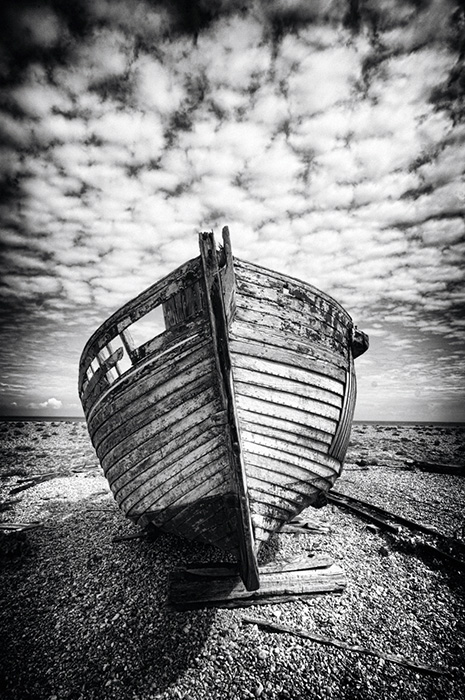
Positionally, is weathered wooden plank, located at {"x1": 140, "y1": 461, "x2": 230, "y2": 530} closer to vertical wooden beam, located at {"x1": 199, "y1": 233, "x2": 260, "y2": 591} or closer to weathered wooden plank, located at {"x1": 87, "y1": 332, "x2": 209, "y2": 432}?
vertical wooden beam, located at {"x1": 199, "y1": 233, "x2": 260, "y2": 591}

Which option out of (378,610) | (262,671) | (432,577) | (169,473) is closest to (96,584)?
(169,473)

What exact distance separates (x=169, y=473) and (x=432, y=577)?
13.9ft

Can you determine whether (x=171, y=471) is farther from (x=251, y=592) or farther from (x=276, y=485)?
(x=251, y=592)

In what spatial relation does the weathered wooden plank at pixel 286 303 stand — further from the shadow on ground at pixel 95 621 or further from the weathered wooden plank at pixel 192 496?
the shadow on ground at pixel 95 621

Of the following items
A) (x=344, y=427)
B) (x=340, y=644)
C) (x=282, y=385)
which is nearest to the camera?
(x=340, y=644)

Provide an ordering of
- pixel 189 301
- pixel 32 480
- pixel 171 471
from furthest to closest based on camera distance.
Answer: pixel 32 480, pixel 189 301, pixel 171 471

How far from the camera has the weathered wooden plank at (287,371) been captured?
11.9ft

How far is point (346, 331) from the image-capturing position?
5.21 meters

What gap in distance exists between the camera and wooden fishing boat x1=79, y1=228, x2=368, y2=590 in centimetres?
347

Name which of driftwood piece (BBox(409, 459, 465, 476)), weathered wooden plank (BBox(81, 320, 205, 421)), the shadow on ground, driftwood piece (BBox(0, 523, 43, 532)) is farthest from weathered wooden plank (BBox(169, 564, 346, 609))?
driftwood piece (BBox(409, 459, 465, 476))

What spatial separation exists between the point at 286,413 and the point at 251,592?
241 centimetres

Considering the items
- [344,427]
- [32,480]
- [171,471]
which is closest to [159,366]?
[171,471]

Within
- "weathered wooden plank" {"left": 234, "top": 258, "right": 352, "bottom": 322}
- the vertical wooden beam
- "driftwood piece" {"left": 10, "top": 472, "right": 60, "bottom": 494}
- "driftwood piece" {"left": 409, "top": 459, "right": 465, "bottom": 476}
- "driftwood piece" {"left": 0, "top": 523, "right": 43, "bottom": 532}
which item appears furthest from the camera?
"driftwood piece" {"left": 409, "top": 459, "right": 465, "bottom": 476}

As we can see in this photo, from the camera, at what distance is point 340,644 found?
10.5ft
